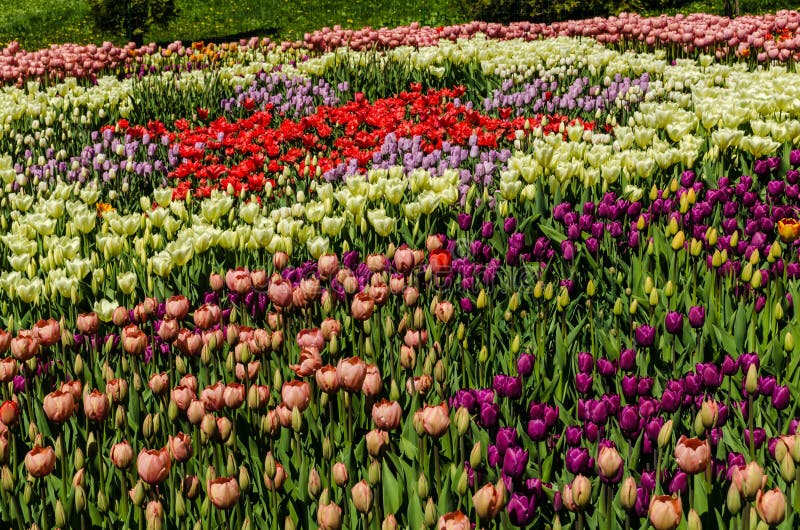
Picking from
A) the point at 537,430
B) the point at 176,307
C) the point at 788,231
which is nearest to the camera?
the point at 537,430

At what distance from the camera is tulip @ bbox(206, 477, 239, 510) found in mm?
2037

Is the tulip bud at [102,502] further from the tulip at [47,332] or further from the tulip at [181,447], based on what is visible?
the tulip at [47,332]

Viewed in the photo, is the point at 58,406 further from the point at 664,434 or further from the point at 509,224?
the point at 509,224

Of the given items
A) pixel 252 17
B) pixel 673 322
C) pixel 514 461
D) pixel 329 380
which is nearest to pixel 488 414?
pixel 514 461

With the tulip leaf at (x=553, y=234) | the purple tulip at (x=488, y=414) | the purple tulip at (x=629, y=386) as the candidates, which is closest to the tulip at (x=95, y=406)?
the purple tulip at (x=488, y=414)

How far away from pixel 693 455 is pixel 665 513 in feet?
0.86

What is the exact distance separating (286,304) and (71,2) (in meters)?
26.8

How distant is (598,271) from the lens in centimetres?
402

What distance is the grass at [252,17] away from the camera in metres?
21.9

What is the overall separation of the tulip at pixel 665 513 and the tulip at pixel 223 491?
967 millimetres

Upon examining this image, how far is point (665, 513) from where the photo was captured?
1.78 meters

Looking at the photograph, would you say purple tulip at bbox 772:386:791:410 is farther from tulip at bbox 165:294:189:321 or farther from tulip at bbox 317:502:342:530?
tulip at bbox 165:294:189:321

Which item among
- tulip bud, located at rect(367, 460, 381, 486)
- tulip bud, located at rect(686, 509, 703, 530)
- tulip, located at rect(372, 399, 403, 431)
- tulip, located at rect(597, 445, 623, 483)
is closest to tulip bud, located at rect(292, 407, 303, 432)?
tulip, located at rect(372, 399, 403, 431)

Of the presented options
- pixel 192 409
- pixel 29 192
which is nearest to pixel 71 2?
pixel 29 192
